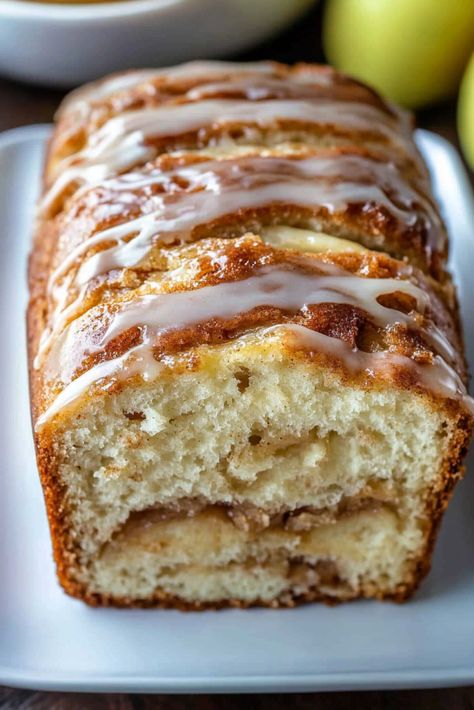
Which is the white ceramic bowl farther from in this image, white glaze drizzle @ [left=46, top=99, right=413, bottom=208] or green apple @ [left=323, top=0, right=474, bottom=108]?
white glaze drizzle @ [left=46, top=99, right=413, bottom=208]

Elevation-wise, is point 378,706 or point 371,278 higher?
point 371,278

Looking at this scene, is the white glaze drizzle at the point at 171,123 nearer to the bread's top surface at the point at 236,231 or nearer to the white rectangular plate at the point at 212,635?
the bread's top surface at the point at 236,231

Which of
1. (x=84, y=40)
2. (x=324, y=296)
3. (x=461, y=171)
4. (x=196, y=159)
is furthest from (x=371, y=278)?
(x=84, y=40)

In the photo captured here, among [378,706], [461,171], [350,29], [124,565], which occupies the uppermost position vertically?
[350,29]

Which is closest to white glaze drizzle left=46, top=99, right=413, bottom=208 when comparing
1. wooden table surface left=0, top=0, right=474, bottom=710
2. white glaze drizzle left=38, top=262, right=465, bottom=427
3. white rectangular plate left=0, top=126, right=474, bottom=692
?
white glaze drizzle left=38, top=262, right=465, bottom=427

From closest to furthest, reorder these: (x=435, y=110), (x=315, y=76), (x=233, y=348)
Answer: (x=233, y=348) → (x=315, y=76) → (x=435, y=110)

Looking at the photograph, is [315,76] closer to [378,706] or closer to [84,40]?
[84,40]

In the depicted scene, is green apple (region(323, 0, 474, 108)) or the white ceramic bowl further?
green apple (region(323, 0, 474, 108))

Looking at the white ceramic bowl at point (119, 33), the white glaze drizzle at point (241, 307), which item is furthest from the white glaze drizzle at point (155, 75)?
the white glaze drizzle at point (241, 307)
